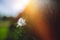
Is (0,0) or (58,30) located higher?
(0,0)

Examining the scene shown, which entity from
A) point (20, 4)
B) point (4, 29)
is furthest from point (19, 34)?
point (20, 4)

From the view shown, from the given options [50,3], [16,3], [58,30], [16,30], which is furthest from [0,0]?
[58,30]

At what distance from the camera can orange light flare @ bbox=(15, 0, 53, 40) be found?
99 centimetres

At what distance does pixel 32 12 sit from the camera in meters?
1.00

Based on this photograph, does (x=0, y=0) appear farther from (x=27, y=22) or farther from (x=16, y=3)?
(x=27, y=22)

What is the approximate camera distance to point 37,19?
1.00 m

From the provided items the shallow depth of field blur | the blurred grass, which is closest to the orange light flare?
the shallow depth of field blur

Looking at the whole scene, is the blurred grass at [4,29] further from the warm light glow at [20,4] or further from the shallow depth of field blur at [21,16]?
the warm light glow at [20,4]

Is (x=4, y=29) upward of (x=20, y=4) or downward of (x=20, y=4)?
downward

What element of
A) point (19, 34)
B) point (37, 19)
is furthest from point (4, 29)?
point (37, 19)

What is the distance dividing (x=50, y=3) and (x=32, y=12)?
14cm

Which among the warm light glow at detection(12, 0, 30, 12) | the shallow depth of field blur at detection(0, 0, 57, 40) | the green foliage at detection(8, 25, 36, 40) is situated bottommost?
the green foliage at detection(8, 25, 36, 40)

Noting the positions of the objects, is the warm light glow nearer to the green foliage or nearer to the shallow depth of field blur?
the shallow depth of field blur

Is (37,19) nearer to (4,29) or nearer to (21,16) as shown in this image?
(21,16)
